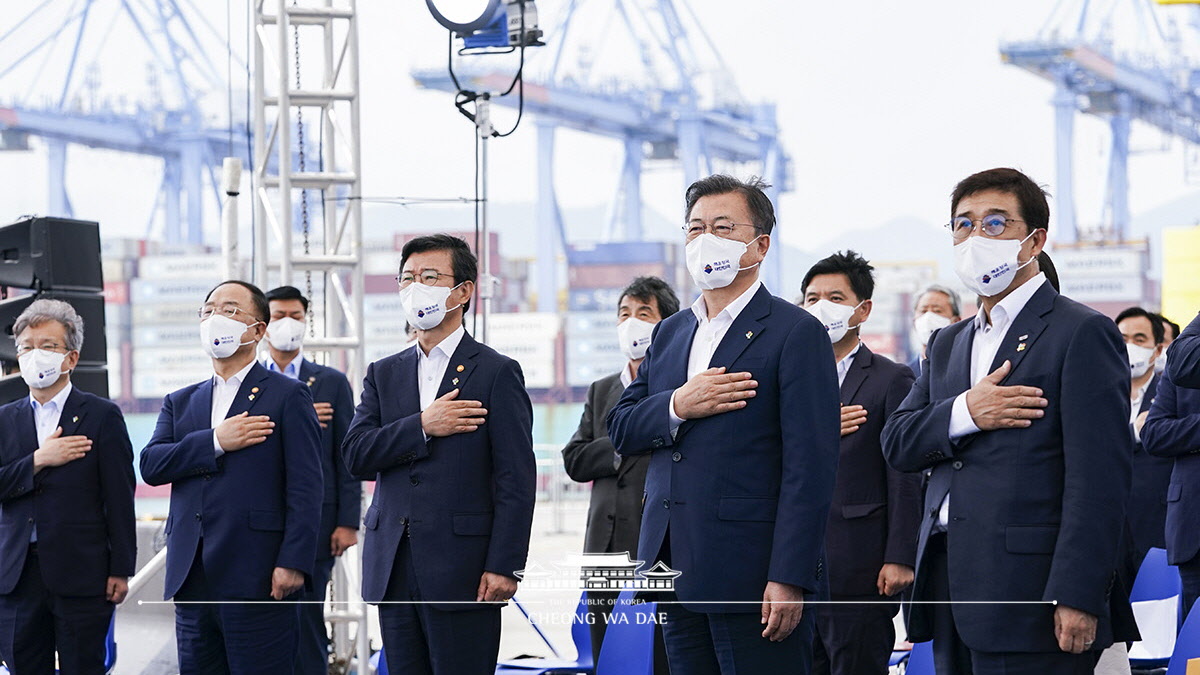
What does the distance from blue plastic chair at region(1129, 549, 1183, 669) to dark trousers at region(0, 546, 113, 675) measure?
2872mm

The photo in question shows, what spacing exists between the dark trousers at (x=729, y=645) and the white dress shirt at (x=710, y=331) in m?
0.44

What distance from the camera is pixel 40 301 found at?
3.93 m

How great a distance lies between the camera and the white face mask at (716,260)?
2.55 m

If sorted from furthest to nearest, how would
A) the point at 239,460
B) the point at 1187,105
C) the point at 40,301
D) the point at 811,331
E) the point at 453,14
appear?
1. the point at 1187,105
2. the point at 453,14
3. the point at 40,301
4. the point at 239,460
5. the point at 811,331

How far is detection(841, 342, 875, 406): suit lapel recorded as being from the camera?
3.46 meters

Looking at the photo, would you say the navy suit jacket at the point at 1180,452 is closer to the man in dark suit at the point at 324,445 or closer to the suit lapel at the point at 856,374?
the suit lapel at the point at 856,374

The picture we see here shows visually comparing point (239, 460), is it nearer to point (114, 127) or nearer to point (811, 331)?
point (811, 331)

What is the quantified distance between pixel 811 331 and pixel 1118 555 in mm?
639

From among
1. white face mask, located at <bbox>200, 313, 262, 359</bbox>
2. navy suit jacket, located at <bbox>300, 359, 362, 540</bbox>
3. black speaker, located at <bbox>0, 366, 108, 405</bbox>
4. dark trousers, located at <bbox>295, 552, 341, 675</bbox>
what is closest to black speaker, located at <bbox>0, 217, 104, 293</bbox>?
black speaker, located at <bbox>0, 366, 108, 405</bbox>

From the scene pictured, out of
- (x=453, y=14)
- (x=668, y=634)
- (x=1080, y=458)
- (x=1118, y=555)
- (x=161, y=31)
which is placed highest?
(x=161, y=31)

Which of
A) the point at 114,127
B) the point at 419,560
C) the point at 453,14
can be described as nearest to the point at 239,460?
the point at 419,560

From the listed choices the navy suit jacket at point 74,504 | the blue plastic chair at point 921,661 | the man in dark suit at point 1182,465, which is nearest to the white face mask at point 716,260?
the blue plastic chair at point 921,661

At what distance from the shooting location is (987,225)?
2406 mm
